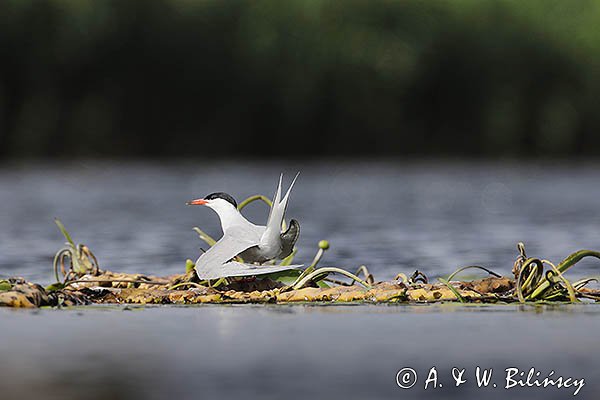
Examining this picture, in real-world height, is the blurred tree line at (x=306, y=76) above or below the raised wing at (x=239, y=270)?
above

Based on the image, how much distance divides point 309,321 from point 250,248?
1137 mm

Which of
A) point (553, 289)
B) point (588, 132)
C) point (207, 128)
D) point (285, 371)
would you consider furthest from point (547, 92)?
point (285, 371)

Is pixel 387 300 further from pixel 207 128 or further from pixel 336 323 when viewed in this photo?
pixel 207 128

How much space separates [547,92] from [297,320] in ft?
129

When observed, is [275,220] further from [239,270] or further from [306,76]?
[306,76]

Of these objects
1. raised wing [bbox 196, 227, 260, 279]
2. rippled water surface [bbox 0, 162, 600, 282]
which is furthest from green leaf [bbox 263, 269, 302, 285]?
rippled water surface [bbox 0, 162, 600, 282]

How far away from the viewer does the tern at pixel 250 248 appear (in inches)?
380

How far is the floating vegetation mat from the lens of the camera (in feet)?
31.8

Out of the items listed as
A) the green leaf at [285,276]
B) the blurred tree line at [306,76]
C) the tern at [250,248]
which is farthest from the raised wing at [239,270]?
the blurred tree line at [306,76]

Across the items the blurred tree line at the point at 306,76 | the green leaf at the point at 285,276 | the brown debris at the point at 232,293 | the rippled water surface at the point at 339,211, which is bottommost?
the brown debris at the point at 232,293

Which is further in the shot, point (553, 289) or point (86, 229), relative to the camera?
point (86, 229)

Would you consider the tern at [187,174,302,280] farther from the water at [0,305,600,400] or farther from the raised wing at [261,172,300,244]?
the water at [0,305,600,400]

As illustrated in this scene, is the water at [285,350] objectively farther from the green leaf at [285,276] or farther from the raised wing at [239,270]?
the green leaf at [285,276]

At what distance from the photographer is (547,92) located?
47125 millimetres
